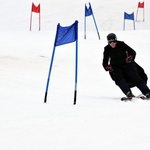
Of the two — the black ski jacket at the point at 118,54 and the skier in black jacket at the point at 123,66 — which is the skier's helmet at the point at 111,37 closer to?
the skier in black jacket at the point at 123,66

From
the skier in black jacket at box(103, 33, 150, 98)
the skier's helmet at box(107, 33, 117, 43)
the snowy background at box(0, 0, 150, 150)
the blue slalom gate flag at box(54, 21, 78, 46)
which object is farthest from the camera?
the skier in black jacket at box(103, 33, 150, 98)

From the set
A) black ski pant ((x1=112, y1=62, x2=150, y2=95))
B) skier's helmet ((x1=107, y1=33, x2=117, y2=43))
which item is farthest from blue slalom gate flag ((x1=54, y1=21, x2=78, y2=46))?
black ski pant ((x1=112, y1=62, x2=150, y2=95))

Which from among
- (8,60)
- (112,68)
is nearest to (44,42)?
(8,60)

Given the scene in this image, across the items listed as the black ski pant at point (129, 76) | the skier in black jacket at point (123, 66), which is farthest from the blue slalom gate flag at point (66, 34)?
the black ski pant at point (129, 76)

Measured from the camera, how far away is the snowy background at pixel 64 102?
3.91 meters

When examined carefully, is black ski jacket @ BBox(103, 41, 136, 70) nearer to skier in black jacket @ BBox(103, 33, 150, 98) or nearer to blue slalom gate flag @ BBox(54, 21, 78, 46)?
skier in black jacket @ BBox(103, 33, 150, 98)

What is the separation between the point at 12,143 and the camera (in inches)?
149

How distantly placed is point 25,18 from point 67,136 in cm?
2265

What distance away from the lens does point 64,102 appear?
6.15 metres

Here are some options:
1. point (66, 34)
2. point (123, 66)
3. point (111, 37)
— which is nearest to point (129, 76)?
point (123, 66)

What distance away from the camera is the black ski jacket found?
21.1 ft

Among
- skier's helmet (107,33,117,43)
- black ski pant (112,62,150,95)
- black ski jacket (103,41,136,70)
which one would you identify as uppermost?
skier's helmet (107,33,117,43)

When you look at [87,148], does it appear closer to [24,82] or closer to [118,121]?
[118,121]

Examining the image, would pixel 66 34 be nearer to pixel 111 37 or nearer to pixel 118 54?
pixel 111 37
